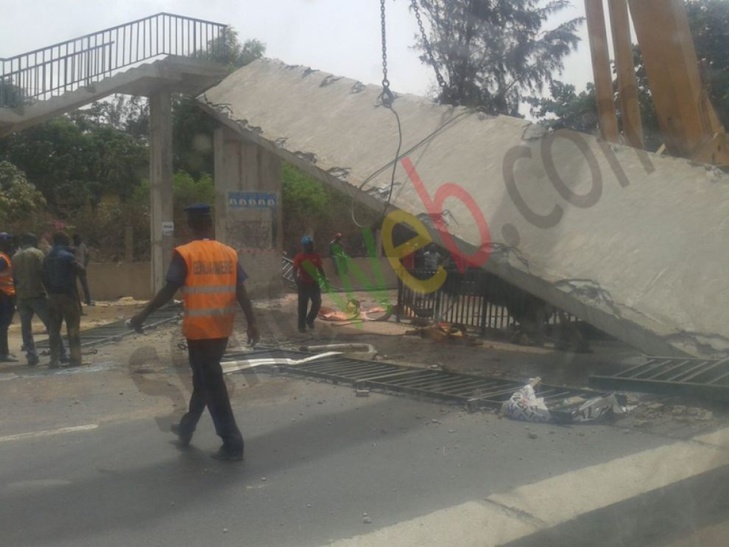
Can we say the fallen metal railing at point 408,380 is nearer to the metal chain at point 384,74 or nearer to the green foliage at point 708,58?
the metal chain at point 384,74

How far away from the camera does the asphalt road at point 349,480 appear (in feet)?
14.6

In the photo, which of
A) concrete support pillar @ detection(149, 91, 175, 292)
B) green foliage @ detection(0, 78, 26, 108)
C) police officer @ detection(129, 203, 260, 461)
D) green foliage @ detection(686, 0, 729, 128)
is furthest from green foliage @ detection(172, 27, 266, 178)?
police officer @ detection(129, 203, 260, 461)

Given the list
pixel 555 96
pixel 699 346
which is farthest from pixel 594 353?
pixel 555 96

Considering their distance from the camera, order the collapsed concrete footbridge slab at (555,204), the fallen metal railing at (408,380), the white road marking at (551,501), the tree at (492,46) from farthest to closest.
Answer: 1. the tree at (492,46)
2. the collapsed concrete footbridge slab at (555,204)
3. the fallen metal railing at (408,380)
4. the white road marking at (551,501)

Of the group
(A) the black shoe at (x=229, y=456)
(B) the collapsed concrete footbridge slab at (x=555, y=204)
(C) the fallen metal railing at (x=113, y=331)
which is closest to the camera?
(A) the black shoe at (x=229, y=456)

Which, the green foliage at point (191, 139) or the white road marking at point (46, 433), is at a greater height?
the green foliage at point (191, 139)

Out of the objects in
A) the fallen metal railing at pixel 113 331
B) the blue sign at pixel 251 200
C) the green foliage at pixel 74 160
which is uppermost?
the green foliage at pixel 74 160

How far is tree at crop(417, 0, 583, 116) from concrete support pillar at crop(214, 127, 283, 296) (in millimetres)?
Result: 11857

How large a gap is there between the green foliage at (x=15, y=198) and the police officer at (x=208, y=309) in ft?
44.1

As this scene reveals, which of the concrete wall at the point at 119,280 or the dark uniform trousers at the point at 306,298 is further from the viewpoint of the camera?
the concrete wall at the point at 119,280

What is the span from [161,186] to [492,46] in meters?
14.7

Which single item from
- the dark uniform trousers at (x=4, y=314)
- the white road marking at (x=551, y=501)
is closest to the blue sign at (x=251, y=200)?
the dark uniform trousers at (x=4, y=314)

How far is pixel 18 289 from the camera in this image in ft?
32.9

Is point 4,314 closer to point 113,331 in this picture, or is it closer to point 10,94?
point 113,331
